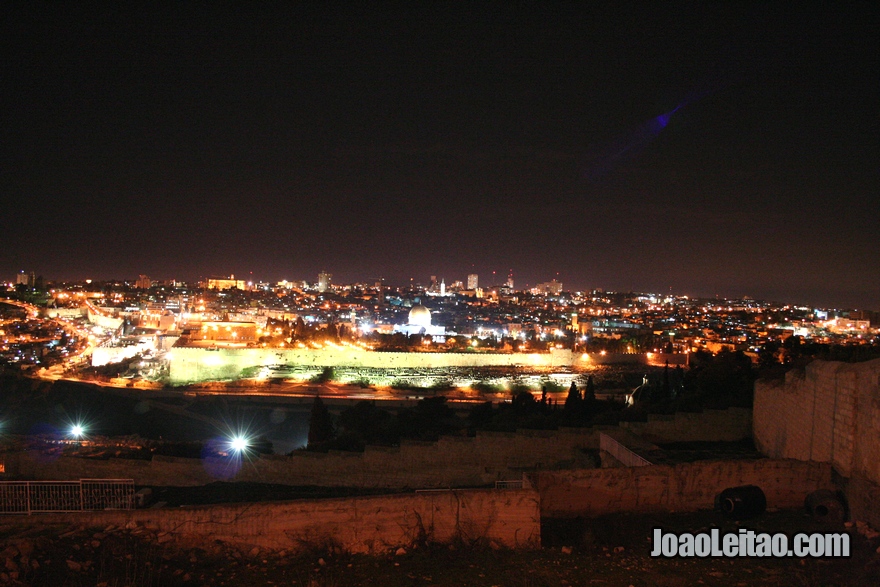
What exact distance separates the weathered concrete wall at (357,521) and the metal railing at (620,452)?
8.05 feet

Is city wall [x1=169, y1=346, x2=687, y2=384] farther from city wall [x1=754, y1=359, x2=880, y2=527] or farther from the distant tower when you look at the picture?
the distant tower

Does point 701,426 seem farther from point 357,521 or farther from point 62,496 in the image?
point 62,496

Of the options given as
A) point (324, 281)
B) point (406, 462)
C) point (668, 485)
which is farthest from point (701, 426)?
point (324, 281)

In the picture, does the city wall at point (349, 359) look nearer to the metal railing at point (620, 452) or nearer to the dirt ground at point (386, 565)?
the metal railing at point (620, 452)

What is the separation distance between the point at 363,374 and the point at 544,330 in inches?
1610

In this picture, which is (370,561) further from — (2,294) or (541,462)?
(2,294)

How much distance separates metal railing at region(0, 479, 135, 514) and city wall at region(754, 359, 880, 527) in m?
6.63

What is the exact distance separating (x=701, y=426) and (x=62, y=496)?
825 cm

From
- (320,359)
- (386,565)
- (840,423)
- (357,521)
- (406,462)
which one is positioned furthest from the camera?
(320,359)

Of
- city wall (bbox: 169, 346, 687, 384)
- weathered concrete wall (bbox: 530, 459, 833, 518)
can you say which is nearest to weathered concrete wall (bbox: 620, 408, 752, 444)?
weathered concrete wall (bbox: 530, 459, 833, 518)

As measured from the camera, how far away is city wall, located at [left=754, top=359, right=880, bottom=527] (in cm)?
514

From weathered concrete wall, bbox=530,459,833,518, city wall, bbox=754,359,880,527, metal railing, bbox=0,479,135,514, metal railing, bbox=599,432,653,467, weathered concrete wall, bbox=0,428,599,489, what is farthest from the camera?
weathered concrete wall, bbox=0,428,599,489

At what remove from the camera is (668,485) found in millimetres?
5707

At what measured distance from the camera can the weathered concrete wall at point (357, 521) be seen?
15.6 feet
